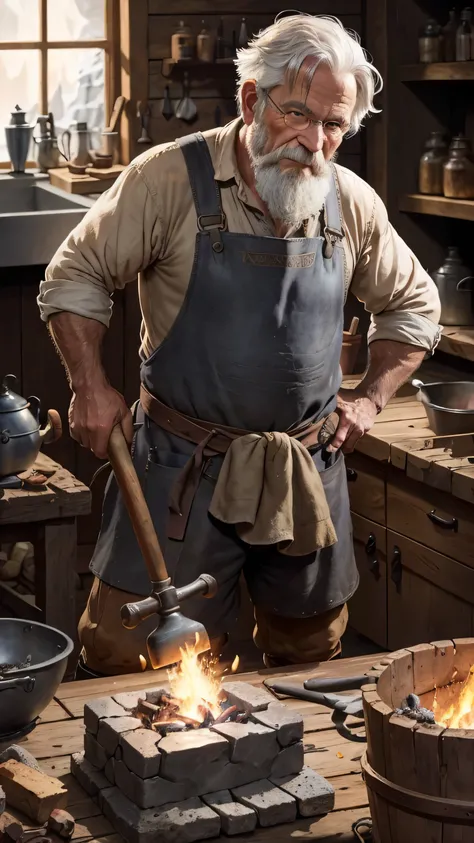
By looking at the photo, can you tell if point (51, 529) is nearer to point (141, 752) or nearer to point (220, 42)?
point (141, 752)

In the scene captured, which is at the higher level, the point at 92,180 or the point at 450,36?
the point at 450,36

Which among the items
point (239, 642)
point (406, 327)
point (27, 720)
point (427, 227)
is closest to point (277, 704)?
point (27, 720)

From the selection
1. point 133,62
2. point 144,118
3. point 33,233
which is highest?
point 133,62

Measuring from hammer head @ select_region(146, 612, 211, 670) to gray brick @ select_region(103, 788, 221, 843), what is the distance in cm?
24

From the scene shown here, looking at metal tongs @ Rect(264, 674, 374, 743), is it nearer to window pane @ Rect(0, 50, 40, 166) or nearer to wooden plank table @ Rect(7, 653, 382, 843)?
wooden plank table @ Rect(7, 653, 382, 843)

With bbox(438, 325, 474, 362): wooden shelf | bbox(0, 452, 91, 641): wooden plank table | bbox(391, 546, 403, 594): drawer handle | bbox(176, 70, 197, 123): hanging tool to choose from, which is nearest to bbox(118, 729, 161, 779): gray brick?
bbox(0, 452, 91, 641): wooden plank table

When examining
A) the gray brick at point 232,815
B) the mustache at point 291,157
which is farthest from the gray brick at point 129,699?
the mustache at point 291,157

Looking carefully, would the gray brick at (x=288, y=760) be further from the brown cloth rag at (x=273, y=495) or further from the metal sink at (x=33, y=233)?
the metal sink at (x=33, y=233)

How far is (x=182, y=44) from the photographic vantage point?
504cm

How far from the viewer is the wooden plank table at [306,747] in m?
2.13

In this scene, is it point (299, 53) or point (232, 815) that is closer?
point (232, 815)

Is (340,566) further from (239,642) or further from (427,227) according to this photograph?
(427,227)

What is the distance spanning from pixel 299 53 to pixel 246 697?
4.20ft

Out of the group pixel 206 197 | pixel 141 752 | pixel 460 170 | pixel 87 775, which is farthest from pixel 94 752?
pixel 460 170
